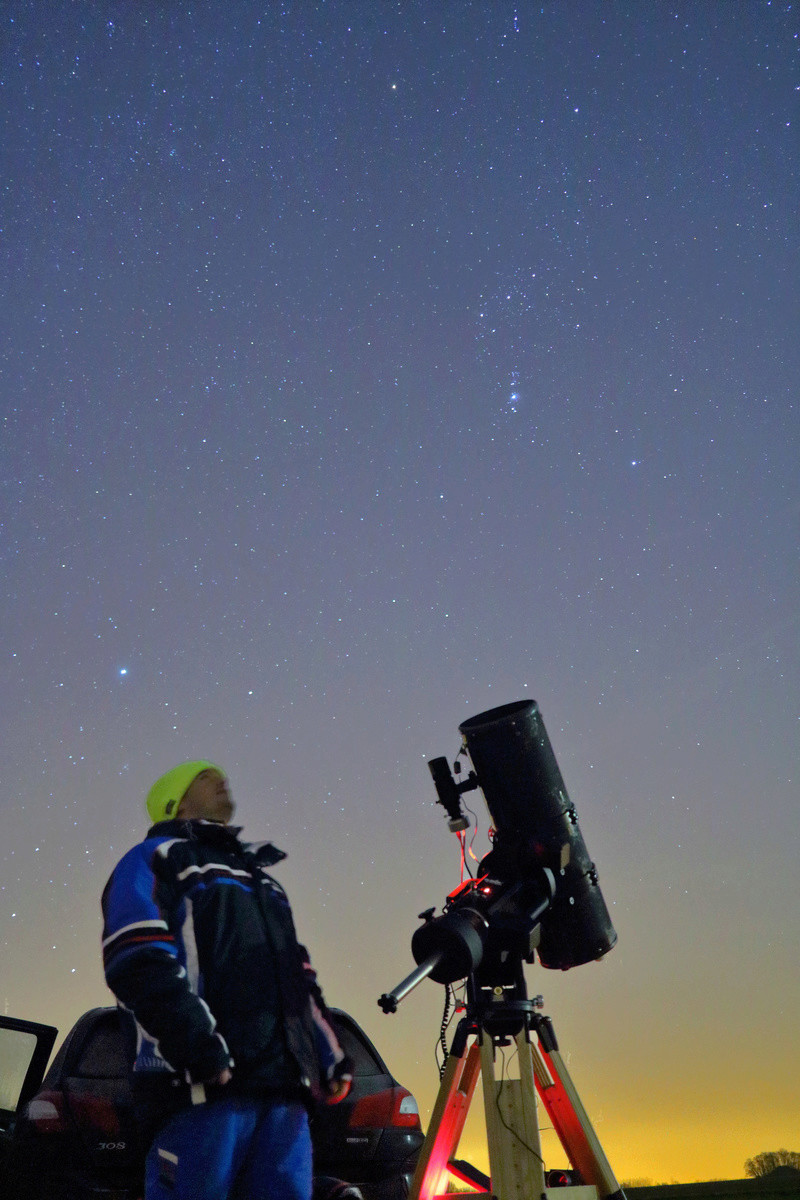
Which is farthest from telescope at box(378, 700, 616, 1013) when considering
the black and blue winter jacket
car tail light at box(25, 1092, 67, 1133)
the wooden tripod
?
car tail light at box(25, 1092, 67, 1133)

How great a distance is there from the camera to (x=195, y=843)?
2703mm

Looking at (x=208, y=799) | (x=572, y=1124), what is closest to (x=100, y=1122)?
(x=208, y=799)

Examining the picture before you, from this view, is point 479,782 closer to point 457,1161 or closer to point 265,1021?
point 457,1161

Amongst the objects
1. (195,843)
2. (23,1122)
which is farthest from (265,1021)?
(23,1122)

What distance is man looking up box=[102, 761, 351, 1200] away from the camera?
2.27 m

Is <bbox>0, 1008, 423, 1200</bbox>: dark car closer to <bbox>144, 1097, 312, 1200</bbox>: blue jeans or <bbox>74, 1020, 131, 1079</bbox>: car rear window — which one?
<bbox>74, 1020, 131, 1079</bbox>: car rear window

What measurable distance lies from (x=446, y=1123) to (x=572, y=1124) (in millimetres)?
537

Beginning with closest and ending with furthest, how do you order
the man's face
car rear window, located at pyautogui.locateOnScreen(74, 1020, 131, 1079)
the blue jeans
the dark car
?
the blue jeans, the man's face, the dark car, car rear window, located at pyautogui.locateOnScreen(74, 1020, 131, 1079)

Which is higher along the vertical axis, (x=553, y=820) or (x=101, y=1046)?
(x=553, y=820)

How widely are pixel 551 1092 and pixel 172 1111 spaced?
2.35 metres

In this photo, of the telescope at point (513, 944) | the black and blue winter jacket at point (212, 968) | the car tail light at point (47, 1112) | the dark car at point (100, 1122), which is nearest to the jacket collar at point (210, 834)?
the black and blue winter jacket at point (212, 968)

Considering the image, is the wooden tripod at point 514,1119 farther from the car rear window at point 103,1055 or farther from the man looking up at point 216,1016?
the man looking up at point 216,1016

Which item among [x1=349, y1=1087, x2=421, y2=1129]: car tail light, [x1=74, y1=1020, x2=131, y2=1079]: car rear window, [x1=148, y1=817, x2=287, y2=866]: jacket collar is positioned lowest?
[x1=349, y1=1087, x2=421, y2=1129]: car tail light

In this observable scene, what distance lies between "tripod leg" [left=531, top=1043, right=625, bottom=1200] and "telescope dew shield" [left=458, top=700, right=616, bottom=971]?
1.90ft
